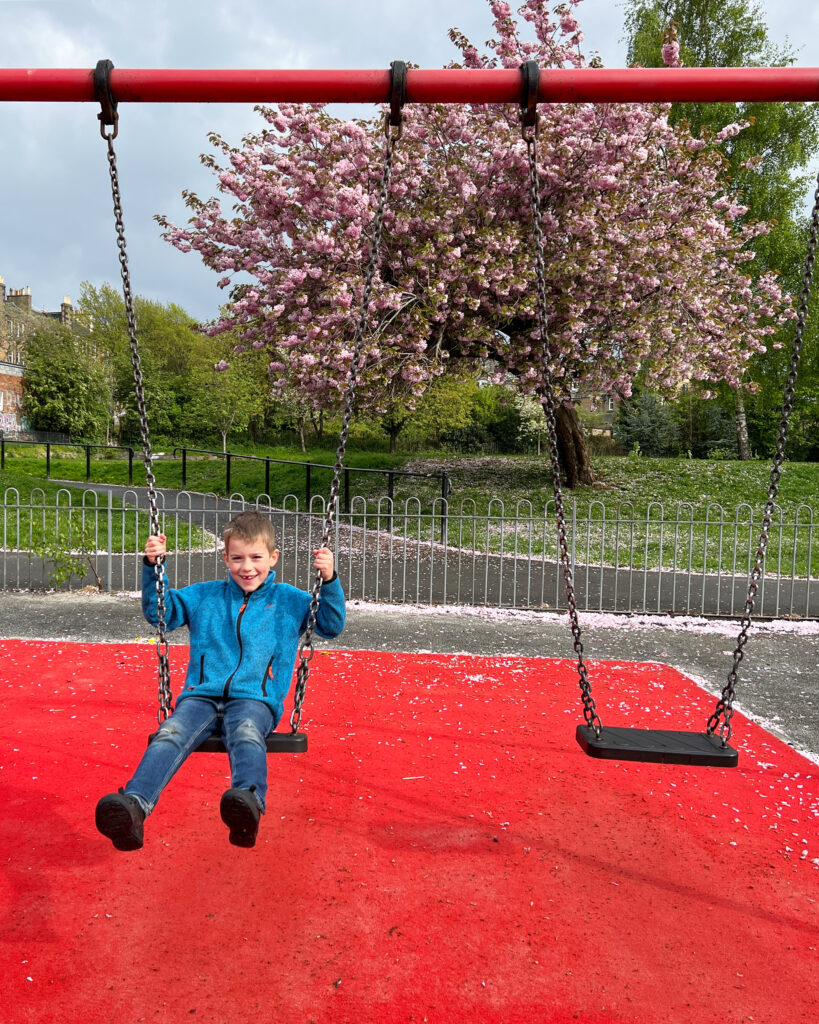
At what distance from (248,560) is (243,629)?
0.27 m

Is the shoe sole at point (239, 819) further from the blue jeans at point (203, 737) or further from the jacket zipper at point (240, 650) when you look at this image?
the jacket zipper at point (240, 650)

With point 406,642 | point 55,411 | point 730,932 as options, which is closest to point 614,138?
point 406,642

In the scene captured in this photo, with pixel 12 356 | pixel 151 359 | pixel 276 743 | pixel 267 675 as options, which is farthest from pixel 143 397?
pixel 12 356

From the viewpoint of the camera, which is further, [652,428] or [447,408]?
[652,428]

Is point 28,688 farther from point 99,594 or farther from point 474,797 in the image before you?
point 99,594

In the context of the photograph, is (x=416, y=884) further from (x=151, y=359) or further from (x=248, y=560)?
(x=151, y=359)

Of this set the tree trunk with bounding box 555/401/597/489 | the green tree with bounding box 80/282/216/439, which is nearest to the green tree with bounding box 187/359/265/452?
the green tree with bounding box 80/282/216/439

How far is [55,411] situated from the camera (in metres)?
31.3

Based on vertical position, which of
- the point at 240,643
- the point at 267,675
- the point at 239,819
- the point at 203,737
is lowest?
the point at 239,819

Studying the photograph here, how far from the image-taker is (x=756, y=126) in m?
21.0

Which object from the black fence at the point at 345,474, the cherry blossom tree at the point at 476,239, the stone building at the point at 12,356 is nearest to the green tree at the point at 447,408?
the black fence at the point at 345,474

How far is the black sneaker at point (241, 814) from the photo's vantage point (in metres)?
2.42

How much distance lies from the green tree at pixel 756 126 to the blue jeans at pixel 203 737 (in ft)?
68.3

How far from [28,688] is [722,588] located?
8602 mm
